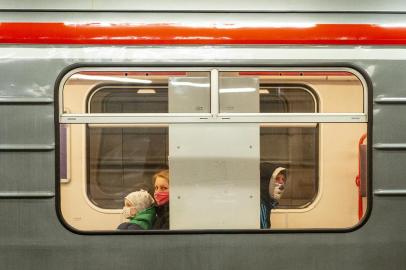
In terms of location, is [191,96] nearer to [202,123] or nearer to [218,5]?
[202,123]

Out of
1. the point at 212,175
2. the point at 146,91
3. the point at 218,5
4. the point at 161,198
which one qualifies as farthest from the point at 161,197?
the point at 218,5

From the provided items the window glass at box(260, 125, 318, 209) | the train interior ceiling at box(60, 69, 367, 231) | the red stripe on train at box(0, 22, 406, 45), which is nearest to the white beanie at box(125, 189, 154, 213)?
the train interior ceiling at box(60, 69, 367, 231)

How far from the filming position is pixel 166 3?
2949mm

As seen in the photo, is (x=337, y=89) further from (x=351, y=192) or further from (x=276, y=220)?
(x=276, y=220)

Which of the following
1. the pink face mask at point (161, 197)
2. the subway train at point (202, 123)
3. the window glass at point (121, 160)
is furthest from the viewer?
the window glass at point (121, 160)

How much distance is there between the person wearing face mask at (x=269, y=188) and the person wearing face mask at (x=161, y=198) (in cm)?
59

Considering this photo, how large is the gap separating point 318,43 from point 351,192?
3.71 ft

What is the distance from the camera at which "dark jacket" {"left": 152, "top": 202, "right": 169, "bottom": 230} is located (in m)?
3.05

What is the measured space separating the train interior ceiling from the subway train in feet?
0.04

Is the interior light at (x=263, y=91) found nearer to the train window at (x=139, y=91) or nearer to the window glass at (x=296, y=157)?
the window glass at (x=296, y=157)

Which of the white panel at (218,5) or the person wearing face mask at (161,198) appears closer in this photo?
the white panel at (218,5)

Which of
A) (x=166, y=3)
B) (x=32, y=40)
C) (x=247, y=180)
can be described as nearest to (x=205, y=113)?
(x=247, y=180)

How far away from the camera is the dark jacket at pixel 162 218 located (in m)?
3.05

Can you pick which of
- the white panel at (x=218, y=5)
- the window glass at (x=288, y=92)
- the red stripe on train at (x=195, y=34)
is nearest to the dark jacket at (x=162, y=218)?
the window glass at (x=288, y=92)
